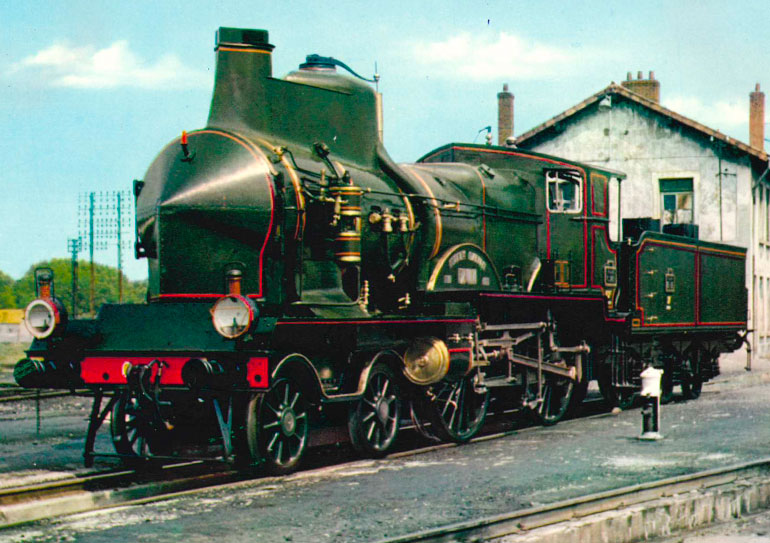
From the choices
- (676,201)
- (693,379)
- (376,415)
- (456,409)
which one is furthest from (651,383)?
(676,201)

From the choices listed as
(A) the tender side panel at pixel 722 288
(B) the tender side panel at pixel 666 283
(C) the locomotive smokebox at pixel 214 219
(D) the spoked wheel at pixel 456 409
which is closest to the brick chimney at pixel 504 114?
(A) the tender side panel at pixel 722 288

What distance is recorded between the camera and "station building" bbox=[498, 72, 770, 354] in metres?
28.1

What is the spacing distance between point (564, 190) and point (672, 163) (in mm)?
16757

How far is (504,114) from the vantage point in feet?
102

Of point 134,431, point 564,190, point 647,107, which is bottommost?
point 134,431

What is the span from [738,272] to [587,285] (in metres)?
6.75

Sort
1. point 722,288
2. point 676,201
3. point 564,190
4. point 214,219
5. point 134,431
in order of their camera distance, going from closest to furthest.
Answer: point 214,219 → point 134,431 → point 564,190 → point 722,288 → point 676,201

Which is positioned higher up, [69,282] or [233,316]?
[69,282]

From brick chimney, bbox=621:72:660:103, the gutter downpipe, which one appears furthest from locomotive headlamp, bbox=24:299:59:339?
brick chimney, bbox=621:72:660:103

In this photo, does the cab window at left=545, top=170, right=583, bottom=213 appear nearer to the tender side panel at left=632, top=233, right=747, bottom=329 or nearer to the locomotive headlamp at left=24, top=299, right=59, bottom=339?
the tender side panel at left=632, top=233, right=747, bottom=329

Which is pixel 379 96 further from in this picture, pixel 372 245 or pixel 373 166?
pixel 372 245

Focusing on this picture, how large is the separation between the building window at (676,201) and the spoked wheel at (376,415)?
2004cm

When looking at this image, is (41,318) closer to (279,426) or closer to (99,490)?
(99,490)

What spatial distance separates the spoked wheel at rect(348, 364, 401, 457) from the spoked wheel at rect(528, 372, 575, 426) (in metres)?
2.83
